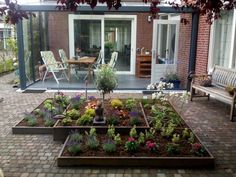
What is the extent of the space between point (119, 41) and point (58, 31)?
2488mm

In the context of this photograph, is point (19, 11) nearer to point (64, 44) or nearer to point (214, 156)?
point (214, 156)

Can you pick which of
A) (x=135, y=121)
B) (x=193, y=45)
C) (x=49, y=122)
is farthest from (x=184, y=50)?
(x=49, y=122)

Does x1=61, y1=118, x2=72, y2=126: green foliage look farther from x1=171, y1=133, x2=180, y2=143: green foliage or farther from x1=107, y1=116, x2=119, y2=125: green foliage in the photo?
x1=171, y1=133, x2=180, y2=143: green foliage

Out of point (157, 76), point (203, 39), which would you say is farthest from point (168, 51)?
point (203, 39)

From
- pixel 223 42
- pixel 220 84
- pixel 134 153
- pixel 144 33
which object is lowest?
pixel 134 153

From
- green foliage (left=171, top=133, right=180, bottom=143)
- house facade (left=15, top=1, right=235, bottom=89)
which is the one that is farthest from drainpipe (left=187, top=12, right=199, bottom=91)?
green foliage (left=171, top=133, right=180, bottom=143)

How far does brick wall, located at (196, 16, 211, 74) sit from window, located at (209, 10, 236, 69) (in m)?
0.18

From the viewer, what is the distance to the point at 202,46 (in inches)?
304

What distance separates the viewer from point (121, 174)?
3.39 m

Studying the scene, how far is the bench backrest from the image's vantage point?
6.19m

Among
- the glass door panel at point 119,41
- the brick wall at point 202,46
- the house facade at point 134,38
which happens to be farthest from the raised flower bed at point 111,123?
the glass door panel at point 119,41

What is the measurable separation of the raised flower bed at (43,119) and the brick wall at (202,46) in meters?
3.99

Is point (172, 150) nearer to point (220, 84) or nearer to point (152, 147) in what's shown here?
point (152, 147)

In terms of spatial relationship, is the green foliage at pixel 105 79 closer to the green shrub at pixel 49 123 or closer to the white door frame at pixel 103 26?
the green shrub at pixel 49 123
